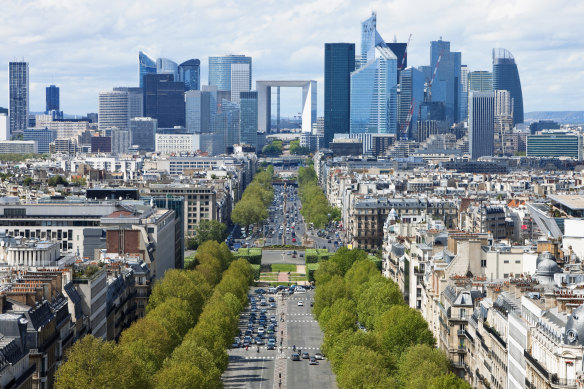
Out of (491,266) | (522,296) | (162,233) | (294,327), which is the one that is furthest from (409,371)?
(162,233)

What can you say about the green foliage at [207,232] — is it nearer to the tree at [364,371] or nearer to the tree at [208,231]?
the tree at [208,231]

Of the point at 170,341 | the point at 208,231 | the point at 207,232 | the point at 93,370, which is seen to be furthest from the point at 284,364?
the point at 208,231

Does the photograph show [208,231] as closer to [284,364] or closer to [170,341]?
[284,364]

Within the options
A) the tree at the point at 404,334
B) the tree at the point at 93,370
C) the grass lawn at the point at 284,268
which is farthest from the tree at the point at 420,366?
the grass lawn at the point at 284,268

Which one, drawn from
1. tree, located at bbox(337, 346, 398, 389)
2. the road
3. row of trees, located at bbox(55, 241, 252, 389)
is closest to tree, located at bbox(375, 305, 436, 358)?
tree, located at bbox(337, 346, 398, 389)

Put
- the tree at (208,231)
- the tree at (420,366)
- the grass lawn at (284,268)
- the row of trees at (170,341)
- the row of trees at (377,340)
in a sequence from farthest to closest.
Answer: the tree at (208,231) < the grass lawn at (284,268) < the row of trees at (377,340) < the tree at (420,366) < the row of trees at (170,341)

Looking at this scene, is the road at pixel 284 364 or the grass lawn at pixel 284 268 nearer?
the road at pixel 284 364

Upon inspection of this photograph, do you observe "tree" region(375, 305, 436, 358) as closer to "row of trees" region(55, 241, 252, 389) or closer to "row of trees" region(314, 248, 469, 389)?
"row of trees" region(314, 248, 469, 389)

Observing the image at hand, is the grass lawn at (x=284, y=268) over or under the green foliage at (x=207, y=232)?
under

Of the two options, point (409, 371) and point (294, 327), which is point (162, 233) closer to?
point (294, 327)
